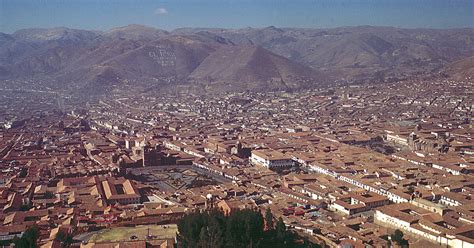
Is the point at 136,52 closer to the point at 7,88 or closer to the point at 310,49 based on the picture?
the point at 7,88

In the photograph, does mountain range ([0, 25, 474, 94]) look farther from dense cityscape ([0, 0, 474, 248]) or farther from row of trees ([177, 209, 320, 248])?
row of trees ([177, 209, 320, 248])

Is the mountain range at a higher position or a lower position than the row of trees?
higher

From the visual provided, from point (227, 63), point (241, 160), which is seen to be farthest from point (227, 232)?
point (227, 63)

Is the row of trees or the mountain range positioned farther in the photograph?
the mountain range

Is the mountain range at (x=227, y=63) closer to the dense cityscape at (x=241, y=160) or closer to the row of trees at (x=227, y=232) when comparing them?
the dense cityscape at (x=241, y=160)

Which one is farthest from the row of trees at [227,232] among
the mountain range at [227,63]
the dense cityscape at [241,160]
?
the mountain range at [227,63]

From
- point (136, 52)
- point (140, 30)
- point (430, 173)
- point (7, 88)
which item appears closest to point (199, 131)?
point (430, 173)

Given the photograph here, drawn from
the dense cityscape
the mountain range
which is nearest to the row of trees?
the dense cityscape
